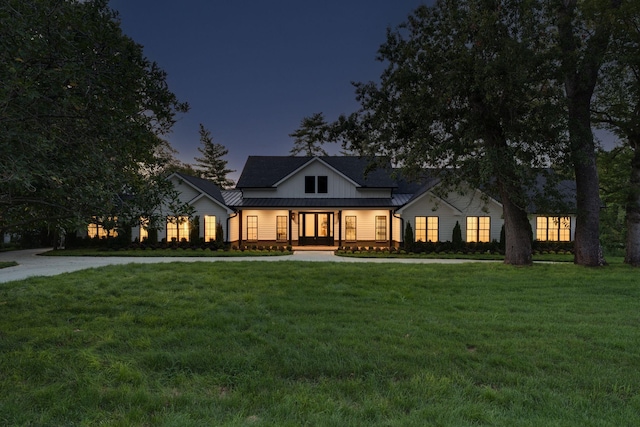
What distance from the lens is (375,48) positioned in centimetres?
1270

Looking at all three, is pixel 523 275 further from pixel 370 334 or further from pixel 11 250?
pixel 11 250

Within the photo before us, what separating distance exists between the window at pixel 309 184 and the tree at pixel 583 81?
559 inches

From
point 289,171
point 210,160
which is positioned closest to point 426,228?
point 289,171

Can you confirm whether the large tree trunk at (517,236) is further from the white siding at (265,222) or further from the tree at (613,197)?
the white siding at (265,222)

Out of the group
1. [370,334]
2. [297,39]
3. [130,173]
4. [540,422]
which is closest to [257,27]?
[297,39]

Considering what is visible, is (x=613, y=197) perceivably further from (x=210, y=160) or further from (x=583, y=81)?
(x=210, y=160)

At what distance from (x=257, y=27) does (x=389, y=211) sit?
1418 cm

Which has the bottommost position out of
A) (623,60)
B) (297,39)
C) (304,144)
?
(623,60)

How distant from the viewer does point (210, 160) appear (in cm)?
4756

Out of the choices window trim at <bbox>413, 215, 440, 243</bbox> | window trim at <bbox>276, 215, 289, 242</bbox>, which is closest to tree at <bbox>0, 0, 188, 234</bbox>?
window trim at <bbox>276, 215, 289, 242</bbox>

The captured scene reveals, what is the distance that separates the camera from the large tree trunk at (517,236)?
13.0m

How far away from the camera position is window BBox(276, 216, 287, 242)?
2319cm

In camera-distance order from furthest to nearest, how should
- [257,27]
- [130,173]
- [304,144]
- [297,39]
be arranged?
[304,144] → [297,39] → [257,27] → [130,173]

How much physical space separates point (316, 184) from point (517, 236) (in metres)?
12.9
